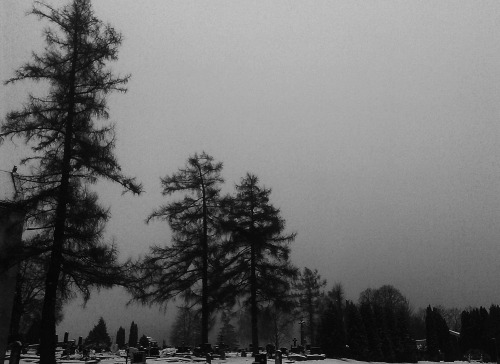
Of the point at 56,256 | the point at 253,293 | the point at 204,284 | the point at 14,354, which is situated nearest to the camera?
the point at 14,354

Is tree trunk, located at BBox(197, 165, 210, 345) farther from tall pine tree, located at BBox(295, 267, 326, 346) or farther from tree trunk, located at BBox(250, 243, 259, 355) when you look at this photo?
tall pine tree, located at BBox(295, 267, 326, 346)

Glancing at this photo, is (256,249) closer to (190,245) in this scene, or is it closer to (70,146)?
(190,245)

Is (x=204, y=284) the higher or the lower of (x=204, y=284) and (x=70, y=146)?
the lower

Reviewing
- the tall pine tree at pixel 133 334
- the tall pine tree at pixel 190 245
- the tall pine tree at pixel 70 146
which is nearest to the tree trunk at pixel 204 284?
the tall pine tree at pixel 190 245

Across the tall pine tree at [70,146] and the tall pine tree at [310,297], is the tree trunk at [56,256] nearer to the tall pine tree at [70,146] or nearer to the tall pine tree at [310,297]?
the tall pine tree at [70,146]

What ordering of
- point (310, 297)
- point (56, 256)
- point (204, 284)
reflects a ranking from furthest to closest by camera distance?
point (310, 297) → point (204, 284) → point (56, 256)

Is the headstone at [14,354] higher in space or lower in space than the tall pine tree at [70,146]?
lower

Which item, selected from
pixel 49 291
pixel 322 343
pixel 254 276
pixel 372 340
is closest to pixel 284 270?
pixel 254 276

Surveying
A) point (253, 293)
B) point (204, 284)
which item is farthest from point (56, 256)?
point (253, 293)

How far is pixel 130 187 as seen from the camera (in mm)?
15180

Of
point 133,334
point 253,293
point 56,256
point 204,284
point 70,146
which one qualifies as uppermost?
point 70,146

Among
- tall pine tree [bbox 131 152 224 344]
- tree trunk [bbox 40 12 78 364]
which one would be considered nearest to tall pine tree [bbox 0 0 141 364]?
tree trunk [bbox 40 12 78 364]

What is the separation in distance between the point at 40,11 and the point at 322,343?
27714 millimetres

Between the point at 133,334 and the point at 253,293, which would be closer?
the point at 253,293
